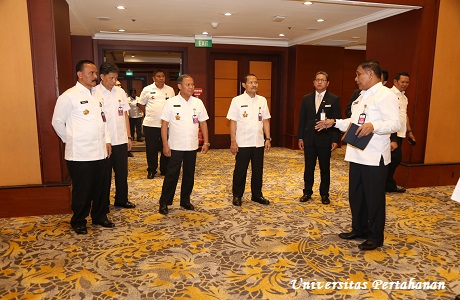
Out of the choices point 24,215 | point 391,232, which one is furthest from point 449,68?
point 24,215

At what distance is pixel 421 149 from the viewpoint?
5992 mm

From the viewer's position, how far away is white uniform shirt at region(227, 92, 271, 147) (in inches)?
189

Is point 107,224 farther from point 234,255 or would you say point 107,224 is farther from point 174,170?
point 234,255

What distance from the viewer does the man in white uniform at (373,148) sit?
328 cm

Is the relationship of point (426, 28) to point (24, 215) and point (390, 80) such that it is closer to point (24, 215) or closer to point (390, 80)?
point (390, 80)

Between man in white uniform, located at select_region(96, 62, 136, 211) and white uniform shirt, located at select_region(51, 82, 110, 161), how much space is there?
45cm

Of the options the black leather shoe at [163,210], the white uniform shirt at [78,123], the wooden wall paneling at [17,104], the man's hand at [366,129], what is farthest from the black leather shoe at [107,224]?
the man's hand at [366,129]

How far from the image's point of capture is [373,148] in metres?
3.38

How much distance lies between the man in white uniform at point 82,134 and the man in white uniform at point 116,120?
15.3 inches

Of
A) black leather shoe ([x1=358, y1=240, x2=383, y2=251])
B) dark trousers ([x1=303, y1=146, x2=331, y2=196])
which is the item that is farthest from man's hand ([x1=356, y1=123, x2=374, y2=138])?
dark trousers ([x1=303, y1=146, x2=331, y2=196])

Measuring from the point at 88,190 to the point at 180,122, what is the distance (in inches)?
53.1

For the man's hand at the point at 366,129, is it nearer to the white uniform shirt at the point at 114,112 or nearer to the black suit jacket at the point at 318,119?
the black suit jacket at the point at 318,119

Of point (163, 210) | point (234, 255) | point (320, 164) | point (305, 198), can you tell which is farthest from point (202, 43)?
point (234, 255)

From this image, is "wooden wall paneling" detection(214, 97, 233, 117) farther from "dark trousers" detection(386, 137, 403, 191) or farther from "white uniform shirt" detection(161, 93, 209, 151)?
"white uniform shirt" detection(161, 93, 209, 151)
